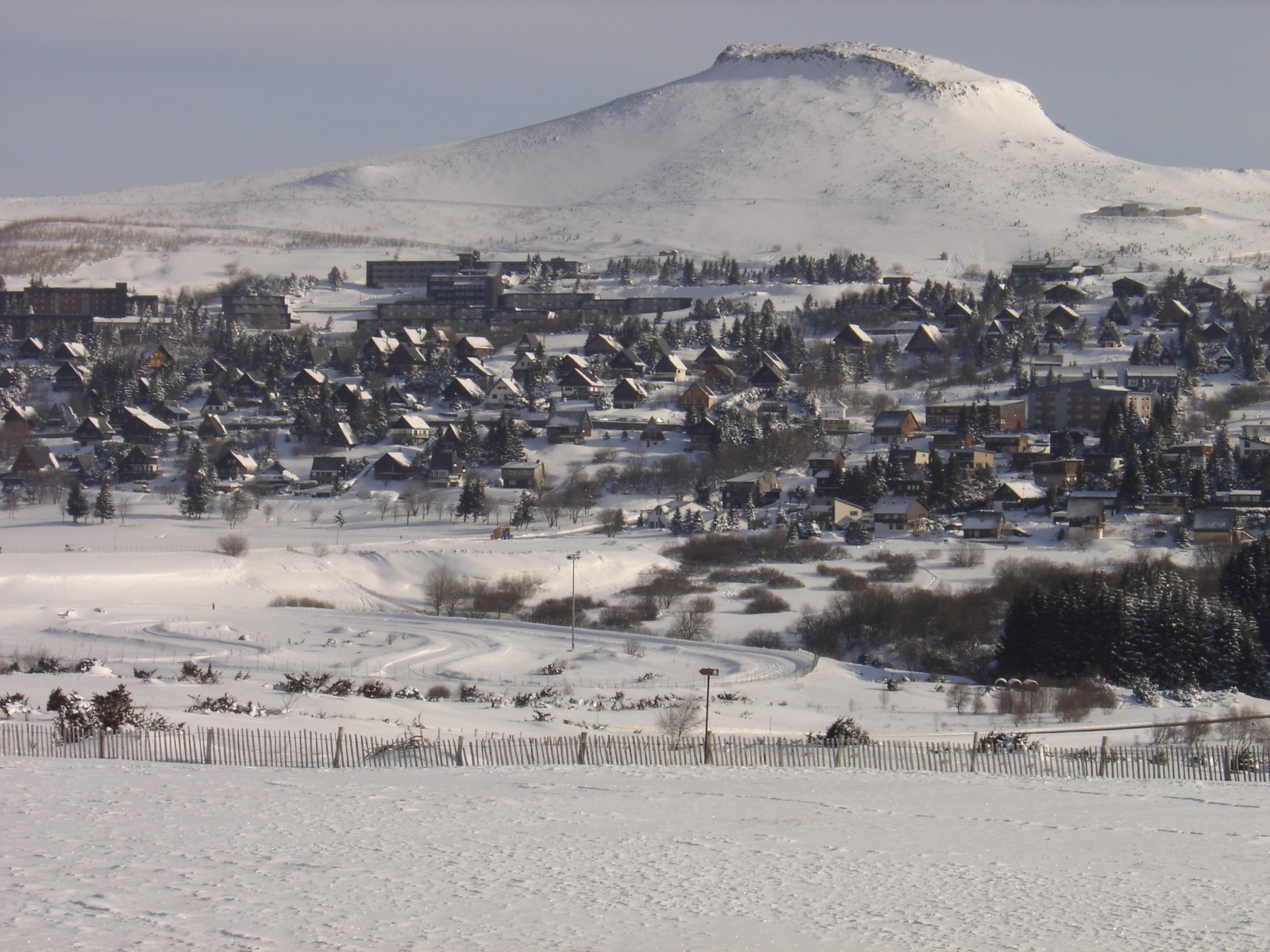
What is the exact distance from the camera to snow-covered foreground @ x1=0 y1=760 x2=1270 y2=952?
8094 mm

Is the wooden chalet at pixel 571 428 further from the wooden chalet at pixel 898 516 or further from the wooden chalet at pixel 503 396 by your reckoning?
the wooden chalet at pixel 898 516

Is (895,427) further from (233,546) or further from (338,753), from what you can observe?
(338,753)

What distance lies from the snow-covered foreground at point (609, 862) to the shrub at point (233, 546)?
26670mm

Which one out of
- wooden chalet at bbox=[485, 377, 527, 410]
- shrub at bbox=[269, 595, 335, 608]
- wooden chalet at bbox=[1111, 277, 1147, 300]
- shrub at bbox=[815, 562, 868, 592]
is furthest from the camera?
Answer: wooden chalet at bbox=[1111, 277, 1147, 300]

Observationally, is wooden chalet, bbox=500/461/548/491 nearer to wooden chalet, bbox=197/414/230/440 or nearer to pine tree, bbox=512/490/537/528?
pine tree, bbox=512/490/537/528

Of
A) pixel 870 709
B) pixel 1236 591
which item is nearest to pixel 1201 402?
pixel 1236 591

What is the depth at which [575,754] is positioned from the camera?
47.3 ft

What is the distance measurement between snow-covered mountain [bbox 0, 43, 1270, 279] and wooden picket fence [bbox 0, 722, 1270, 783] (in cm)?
8072

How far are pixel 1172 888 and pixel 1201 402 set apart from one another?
50.7 m

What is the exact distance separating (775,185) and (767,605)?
88923mm

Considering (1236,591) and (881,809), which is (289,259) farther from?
(881,809)

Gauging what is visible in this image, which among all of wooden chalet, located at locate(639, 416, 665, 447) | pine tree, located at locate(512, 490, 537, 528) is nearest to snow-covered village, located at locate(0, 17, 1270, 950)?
wooden chalet, located at locate(639, 416, 665, 447)

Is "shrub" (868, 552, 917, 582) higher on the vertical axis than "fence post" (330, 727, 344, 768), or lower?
lower

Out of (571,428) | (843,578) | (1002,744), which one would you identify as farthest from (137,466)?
(1002,744)
